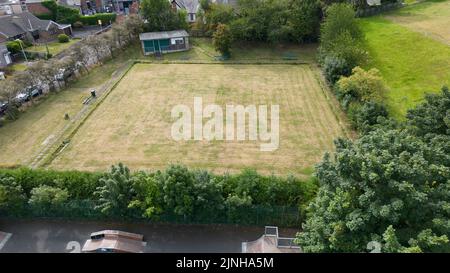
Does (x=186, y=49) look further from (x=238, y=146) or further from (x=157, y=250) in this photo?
(x=157, y=250)

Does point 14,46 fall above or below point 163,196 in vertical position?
above

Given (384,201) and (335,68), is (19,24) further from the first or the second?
(384,201)

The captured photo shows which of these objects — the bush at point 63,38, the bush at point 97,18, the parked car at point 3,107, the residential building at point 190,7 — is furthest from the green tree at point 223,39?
the parked car at point 3,107

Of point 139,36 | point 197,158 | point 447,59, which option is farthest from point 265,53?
point 197,158

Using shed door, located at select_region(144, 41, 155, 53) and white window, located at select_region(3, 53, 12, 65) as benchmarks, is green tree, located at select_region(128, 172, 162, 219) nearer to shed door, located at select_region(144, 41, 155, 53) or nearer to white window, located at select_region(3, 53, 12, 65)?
shed door, located at select_region(144, 41, 155, 53)

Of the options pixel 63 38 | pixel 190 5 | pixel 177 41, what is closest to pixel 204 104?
pixel 177 41

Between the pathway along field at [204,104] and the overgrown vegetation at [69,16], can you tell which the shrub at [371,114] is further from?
the overgrown vegetation at [69,16]

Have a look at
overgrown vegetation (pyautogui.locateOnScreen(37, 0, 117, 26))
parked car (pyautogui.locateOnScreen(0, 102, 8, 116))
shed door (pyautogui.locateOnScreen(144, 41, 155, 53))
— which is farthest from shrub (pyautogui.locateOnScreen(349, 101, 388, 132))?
overgrown vegetation (pyautogui.locateOnScreen(37, 0, 117, 26))
